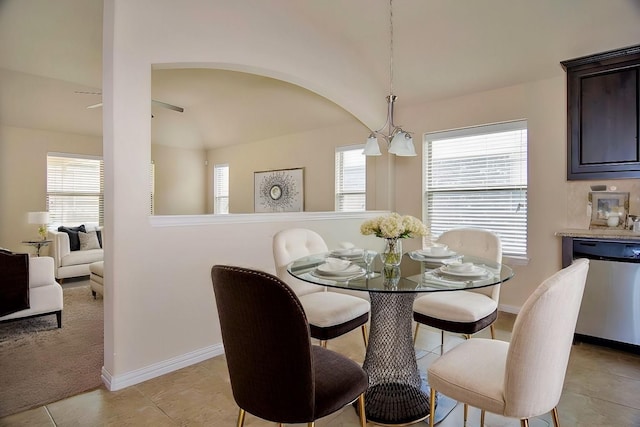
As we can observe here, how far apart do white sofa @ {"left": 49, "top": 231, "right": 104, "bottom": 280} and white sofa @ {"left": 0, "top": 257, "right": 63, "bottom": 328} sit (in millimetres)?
2142

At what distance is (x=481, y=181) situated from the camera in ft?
13.6

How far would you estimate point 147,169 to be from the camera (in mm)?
2518

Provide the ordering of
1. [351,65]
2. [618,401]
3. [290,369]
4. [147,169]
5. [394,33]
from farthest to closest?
[351,65]
[394,33]
[147,169]
[618,401]
[290,369]

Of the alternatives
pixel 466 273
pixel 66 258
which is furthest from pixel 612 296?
pixel 66 258

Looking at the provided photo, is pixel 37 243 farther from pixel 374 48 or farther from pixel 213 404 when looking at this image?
pixel 374 48

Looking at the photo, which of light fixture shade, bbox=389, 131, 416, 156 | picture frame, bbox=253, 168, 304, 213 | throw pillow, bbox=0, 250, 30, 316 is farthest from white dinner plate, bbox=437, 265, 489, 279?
picture frame, bbox=253, 168, 304, 213

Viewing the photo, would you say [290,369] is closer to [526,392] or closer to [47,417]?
[526,392]

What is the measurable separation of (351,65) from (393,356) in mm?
3402

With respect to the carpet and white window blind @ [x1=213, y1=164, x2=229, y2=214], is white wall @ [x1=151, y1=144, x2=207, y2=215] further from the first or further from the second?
the carpet

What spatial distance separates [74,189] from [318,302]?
6132mm

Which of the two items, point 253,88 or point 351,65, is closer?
point 351,65

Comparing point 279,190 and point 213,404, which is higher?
point 279,190

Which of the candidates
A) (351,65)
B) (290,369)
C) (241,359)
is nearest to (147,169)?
(241,359)

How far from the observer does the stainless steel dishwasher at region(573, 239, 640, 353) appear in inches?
111
